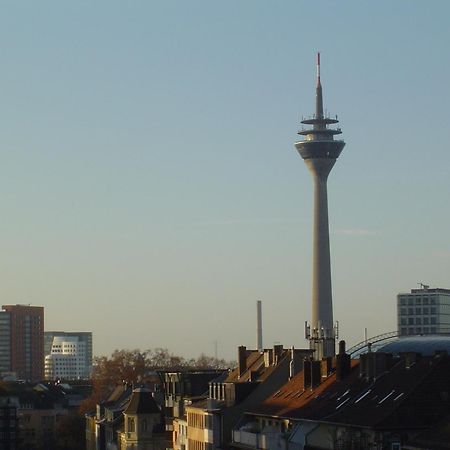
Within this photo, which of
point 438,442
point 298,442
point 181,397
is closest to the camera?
point 438,442

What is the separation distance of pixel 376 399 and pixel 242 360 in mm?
43541

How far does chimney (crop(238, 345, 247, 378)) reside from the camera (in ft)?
415

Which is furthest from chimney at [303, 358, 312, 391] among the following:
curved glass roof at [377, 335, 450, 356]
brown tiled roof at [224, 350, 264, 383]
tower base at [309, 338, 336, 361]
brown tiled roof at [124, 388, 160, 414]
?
brown tiled roof at [124, 388, 160, 414]

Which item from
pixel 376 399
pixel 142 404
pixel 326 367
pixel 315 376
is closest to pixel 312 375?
pixel 315 376

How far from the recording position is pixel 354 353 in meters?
141

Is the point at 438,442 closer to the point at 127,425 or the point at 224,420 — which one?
the point at 224,420

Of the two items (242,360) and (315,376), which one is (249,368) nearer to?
(242,360)

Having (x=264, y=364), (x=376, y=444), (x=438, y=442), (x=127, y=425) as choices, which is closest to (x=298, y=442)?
(x=376, y=444)

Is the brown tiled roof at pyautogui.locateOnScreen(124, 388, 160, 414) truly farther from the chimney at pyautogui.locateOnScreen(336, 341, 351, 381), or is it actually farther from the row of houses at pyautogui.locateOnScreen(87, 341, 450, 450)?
the chimney at pyautogui.locateOnScreen(336, 341, 351, 381)

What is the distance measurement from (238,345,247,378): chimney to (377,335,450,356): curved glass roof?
1047 centimetres

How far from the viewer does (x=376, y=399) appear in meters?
85.1

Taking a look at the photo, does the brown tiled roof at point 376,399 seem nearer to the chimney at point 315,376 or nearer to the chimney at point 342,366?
the chimney at point 342,366

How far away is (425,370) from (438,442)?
1465 cm

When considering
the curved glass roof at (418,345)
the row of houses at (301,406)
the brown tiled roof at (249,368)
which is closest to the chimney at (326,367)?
the row of houses at (301,406)
